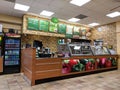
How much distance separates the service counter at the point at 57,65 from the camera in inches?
163

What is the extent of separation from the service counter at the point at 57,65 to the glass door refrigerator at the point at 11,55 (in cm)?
113

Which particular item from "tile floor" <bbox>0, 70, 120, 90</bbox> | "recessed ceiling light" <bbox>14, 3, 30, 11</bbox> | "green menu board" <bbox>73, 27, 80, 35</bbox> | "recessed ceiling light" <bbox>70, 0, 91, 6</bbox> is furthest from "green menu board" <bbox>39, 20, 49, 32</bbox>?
"tile floor" <bbox>0, 70, 120, 90</bbox>

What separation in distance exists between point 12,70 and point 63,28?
4579 mm

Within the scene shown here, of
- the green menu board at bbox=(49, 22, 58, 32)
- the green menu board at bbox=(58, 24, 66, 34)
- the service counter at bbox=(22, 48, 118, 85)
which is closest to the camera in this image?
the service counter at bbox=(22, 48, 118, 85)

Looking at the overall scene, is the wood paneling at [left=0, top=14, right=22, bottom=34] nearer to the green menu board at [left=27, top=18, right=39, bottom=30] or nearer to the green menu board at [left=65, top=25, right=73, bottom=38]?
the green menu board at [left=27, top=18, right=39, bottom=30]

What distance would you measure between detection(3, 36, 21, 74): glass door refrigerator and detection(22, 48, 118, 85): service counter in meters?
1.13

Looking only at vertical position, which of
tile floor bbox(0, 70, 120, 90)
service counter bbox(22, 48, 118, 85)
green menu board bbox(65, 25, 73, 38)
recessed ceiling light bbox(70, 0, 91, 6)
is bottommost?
tile floor bbox(0, 70, 120, 90)

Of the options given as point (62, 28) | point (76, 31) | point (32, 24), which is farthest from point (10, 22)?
point (76, 31)

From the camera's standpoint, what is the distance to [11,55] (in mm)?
6227

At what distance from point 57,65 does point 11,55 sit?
122 inches

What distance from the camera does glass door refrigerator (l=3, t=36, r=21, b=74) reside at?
19.8ft

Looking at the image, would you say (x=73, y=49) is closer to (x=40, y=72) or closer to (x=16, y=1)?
(x=40, y=72)

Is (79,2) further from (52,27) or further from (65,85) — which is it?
(65,85)

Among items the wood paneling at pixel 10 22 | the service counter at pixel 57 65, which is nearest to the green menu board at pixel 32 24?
the wood paneling at pixel 10 22
